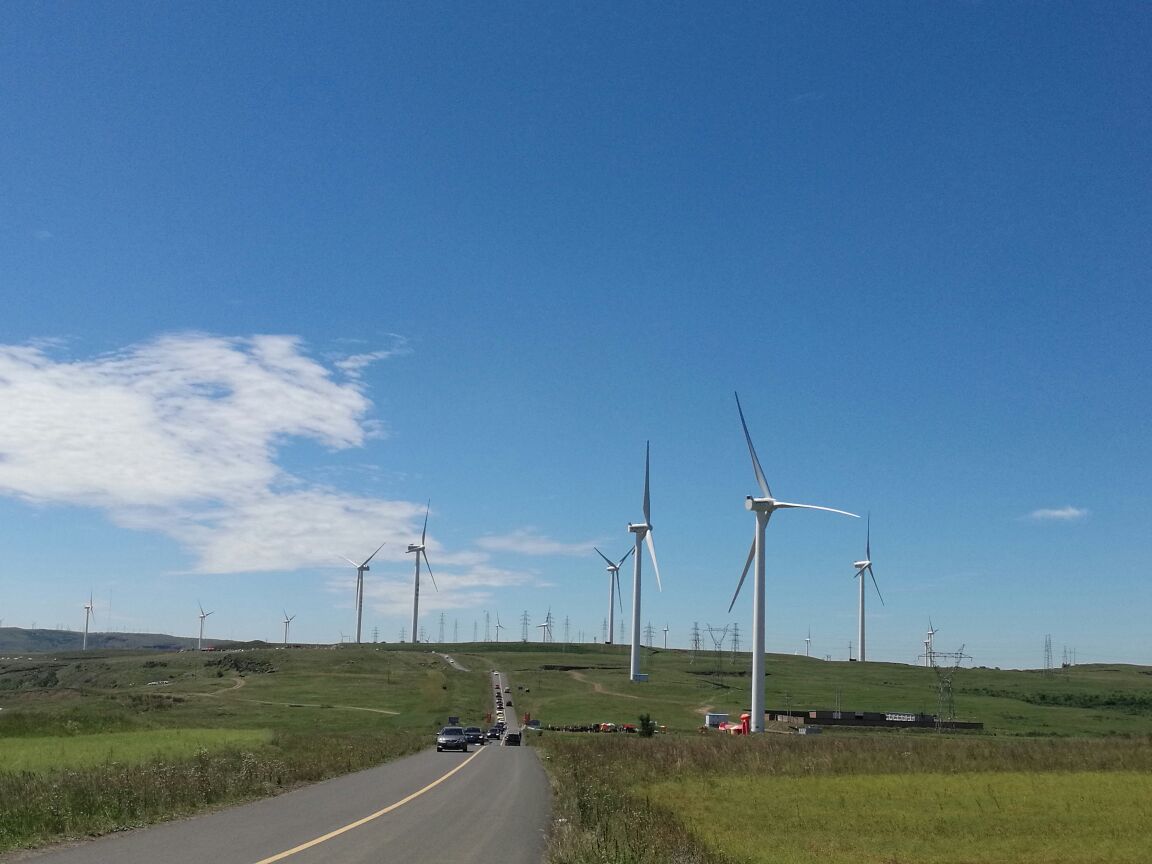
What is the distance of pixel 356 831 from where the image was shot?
81.3 ft

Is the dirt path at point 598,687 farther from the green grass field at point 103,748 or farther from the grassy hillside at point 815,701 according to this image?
the green grass field at point 103,748

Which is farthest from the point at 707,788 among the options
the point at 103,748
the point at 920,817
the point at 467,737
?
the point at 467,737

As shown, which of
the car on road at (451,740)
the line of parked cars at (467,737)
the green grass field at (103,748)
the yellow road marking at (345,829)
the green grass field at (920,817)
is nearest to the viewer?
the yellow road marking at (345,829)

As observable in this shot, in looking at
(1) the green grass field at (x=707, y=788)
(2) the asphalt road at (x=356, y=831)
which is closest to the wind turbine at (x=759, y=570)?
(1) the green grass field at (x=707, y=788)

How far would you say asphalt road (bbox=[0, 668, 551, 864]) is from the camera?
2050 centimetres

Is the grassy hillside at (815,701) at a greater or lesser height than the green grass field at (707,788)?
lesser

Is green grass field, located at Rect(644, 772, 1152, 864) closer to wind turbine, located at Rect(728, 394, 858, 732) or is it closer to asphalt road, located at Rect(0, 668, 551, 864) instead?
asphalt road, located at Rect(0, 668, 551, 864)

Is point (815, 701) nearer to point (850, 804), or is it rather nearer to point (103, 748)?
point (103, 748)

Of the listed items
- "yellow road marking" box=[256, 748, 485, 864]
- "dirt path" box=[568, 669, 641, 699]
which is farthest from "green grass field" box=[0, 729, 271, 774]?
"dirt path" box=[568, 669, 641, 699]

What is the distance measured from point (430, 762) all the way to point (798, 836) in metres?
31.5

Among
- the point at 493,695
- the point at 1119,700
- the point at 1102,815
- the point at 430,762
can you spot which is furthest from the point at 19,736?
the point at 1119,700

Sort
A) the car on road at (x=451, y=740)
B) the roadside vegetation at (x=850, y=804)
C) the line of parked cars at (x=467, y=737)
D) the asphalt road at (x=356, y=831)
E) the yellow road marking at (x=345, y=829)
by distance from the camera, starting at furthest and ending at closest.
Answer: the line of parked cars at (x=467, y=737) < the car on road at (x=451, y=740) < the roadside vegetation at (x=850, y=804) < the asphalt road at (x=356, y=831) < the yellow road marking at (x=345, y=829)

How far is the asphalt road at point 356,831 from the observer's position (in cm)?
2050

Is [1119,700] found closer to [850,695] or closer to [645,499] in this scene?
[850,695]
